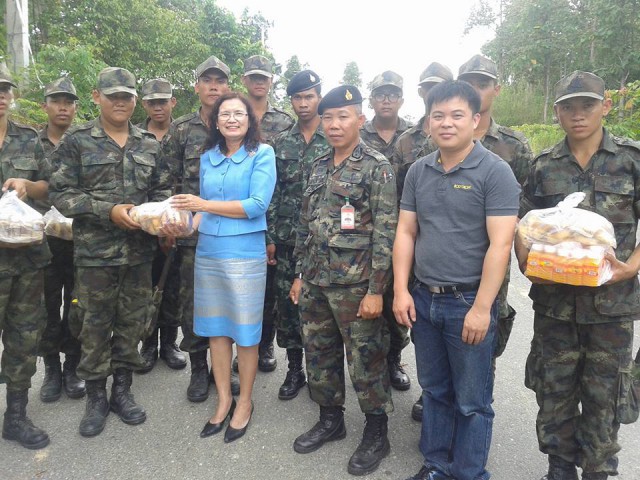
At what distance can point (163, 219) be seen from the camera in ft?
9.14

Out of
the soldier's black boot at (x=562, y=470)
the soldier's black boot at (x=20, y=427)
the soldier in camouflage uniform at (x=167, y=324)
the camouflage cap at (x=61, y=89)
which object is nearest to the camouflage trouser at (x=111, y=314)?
the soldier's black boot at (x=20, y=427)

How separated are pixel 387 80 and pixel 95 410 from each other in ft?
10.7

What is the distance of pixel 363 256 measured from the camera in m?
2.59

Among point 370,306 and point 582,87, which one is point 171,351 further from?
point 582,87

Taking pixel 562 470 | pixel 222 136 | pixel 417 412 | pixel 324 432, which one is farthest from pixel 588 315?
pixel 222 136

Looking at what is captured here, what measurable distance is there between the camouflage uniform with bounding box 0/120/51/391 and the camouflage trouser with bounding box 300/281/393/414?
1.67m

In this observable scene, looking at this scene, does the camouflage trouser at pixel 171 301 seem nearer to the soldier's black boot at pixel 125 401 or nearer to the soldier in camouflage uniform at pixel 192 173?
the soldier in camouflage uniform at pixel 192 173

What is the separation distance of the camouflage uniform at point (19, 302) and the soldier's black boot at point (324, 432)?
175 centimetres

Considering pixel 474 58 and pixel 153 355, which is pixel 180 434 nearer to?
pixel 153 355

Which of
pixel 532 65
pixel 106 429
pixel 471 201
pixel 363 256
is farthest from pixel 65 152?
pixel 532 65

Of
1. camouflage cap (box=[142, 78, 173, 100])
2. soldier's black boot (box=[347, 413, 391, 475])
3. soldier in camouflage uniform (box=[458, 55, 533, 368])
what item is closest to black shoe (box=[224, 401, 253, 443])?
soldier's black boot (box=[347, 413, 391, 475])

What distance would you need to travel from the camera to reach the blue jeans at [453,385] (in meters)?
2.23

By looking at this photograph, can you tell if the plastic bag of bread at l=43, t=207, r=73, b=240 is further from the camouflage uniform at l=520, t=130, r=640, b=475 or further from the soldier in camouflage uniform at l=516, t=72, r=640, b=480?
the camouflage uniform at l=520, t=130, r=640, b=475

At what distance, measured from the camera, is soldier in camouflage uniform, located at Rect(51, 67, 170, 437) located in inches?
117
